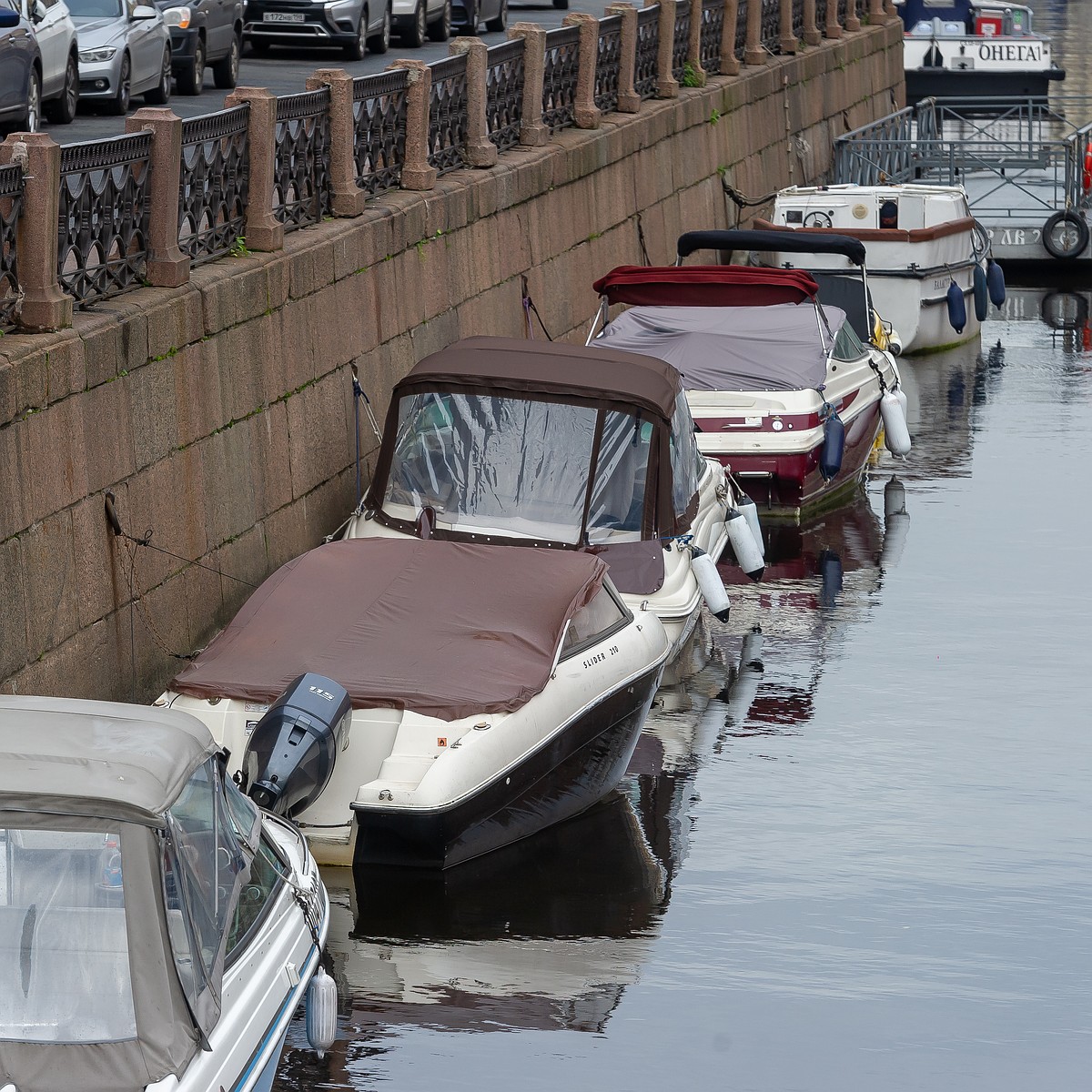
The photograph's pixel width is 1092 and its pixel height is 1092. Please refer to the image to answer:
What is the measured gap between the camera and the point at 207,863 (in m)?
6.19

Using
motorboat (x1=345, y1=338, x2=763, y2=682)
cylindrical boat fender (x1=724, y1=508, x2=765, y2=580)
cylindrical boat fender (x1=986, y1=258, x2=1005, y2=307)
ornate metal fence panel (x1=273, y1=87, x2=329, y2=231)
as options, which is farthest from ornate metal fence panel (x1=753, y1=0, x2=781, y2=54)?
motorboat (x1=345, y1=338, x2=763, y2=682)

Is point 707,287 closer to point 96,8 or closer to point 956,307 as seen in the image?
point 96,8

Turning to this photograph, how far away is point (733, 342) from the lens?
17.1 metres

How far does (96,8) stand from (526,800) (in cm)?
1414

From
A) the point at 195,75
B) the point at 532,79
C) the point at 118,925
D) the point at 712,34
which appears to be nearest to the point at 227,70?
the point at 195,75

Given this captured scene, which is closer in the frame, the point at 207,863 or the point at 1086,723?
Answer: the point at 207,863

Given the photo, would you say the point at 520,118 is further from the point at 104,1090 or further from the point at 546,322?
the point at 104,1090

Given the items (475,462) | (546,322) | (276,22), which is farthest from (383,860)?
(276,22)

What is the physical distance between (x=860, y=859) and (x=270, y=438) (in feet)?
15.3

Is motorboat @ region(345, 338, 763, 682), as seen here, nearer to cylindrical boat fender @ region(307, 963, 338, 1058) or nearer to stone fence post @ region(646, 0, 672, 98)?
cylindrical boat fender @ region(307, 963, 338, 1058)

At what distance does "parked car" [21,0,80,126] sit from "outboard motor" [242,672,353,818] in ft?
36.8

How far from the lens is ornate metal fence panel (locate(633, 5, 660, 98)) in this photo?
23.3 meters

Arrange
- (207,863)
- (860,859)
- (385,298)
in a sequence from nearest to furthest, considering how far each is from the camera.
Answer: (207,863) < (860,859) < (385,298)

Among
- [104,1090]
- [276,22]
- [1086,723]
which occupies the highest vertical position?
[276,22]
